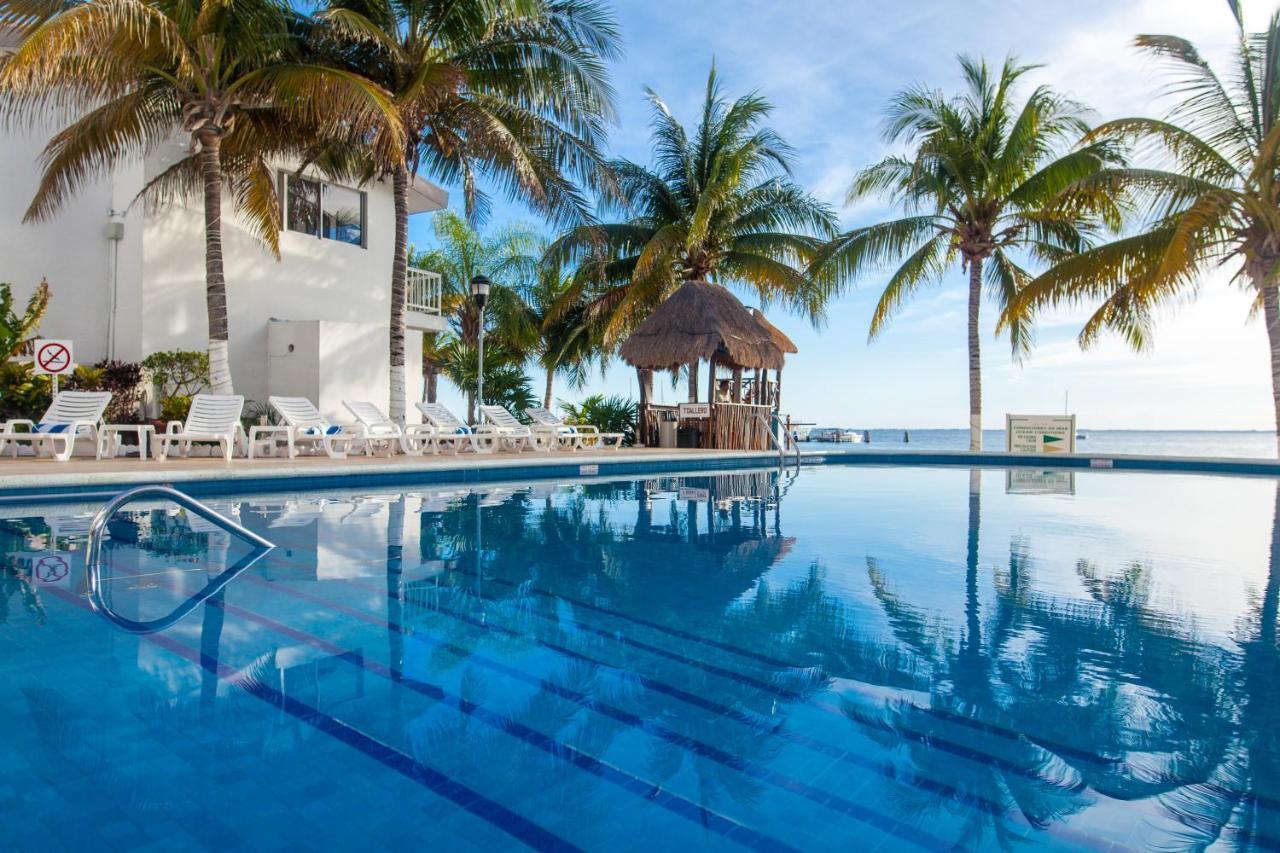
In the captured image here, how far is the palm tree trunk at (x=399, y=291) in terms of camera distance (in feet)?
42.1

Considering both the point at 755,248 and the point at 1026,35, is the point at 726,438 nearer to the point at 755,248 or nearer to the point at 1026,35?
the point at 755,248

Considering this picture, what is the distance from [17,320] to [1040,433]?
1735 centimetres

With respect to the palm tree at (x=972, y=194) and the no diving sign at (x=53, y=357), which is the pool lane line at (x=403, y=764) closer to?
the no diving sign at (x=53, y=357)

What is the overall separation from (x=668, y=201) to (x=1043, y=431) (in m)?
9.71

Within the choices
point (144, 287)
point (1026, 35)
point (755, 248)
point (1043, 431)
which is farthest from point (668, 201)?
point (144, 287)

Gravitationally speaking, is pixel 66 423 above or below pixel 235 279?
below

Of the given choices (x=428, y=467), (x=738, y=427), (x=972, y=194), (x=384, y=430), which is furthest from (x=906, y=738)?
(x=972, y=194)

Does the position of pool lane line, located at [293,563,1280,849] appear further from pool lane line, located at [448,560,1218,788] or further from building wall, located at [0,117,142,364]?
building wall, located at [0,117,142,364]

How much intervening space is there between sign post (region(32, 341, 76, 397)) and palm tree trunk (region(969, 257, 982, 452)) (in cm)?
1557

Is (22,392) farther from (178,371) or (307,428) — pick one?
(307,428)

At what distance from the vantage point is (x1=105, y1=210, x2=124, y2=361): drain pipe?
1285 centimetres

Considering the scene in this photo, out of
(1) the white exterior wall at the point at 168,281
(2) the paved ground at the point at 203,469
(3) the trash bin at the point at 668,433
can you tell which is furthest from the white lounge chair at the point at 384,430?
(3) the trash bin at the point at 668,433

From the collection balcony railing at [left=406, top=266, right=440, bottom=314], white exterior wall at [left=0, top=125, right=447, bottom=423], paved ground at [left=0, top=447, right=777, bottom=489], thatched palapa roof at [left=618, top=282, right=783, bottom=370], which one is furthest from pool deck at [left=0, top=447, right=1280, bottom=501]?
balcony railing at [left=406, top=266, right=440, bottom=314]

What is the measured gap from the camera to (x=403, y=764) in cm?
233
